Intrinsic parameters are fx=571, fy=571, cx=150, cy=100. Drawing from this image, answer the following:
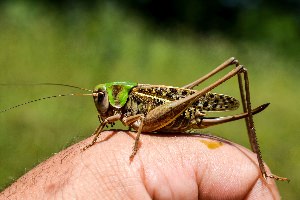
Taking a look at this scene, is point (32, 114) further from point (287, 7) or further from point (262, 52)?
point (287, 7)

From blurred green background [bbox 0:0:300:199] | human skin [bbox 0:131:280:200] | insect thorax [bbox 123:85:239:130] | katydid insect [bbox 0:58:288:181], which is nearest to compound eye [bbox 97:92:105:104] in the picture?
katydid insect [bbox 0:58:288:181]

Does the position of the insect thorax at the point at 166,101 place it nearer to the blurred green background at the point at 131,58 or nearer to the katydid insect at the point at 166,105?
the katydid insect at the point at 166,105

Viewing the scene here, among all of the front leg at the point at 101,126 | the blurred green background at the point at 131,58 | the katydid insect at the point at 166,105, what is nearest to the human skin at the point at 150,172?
the front leg at the point at 101,126

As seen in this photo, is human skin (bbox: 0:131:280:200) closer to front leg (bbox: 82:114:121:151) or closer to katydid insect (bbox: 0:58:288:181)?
front leg (bbox: 82:114:121:151)

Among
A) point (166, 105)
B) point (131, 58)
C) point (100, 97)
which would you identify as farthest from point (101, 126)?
point (131, 58)

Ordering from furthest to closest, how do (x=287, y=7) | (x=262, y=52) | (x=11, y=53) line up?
(x=287, y=7) < (x=262, y=52) < (x=11, y=53)

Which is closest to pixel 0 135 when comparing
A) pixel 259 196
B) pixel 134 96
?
pixel 134 96
